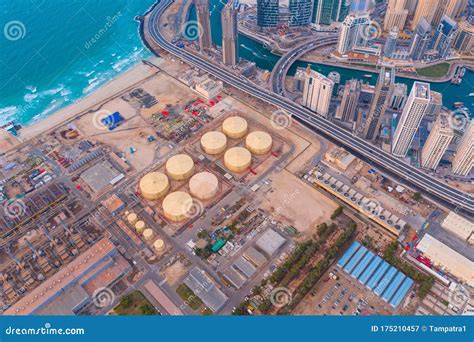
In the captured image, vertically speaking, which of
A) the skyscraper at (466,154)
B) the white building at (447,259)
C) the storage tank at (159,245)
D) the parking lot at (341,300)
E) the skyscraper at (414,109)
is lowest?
the storage tank at (159,245)

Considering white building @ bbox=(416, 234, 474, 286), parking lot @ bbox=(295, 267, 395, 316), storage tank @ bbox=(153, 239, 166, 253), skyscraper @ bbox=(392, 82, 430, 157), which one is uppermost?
skyscraper @ bbox=(392, 82, 430, 157)

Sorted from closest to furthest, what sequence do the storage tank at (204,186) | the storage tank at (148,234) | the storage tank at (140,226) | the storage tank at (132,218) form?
the storage tank at (148,234)
the storage tank at (140,226)
the storage tank at (132,218)
the storage tank at (204,186)

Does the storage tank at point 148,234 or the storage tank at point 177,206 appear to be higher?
the storage tank at point 177,206

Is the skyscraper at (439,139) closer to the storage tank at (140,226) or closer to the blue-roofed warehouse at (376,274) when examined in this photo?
the blue-roofed warehouse at (376,274)

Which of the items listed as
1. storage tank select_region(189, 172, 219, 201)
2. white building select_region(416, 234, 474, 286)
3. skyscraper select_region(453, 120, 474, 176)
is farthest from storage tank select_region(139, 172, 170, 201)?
skyscraper select_region(453, 120, 474, 176)

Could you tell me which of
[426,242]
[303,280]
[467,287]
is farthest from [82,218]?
[467,287]

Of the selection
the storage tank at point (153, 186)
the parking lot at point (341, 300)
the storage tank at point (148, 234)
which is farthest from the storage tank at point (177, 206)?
the parking lot at point (341, 300)

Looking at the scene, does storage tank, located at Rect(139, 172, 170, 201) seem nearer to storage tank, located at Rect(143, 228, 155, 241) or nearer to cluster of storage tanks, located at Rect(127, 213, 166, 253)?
cluster of storage tanks, located at Rect(127, 213, 166, 253)

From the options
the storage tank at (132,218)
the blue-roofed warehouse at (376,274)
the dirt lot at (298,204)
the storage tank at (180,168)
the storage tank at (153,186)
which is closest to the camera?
→ the blue-roofed warehouse at (376,274)
